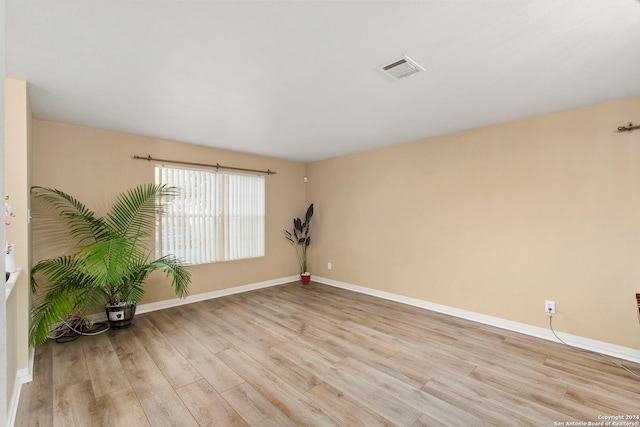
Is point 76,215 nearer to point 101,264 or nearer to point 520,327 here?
point 101,264

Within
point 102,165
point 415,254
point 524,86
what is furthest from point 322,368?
point 102,165

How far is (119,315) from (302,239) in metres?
3.11

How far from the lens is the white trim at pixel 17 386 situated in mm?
1737

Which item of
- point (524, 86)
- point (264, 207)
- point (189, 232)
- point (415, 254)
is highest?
point (524, 86)

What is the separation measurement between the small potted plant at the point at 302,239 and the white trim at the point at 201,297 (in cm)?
36

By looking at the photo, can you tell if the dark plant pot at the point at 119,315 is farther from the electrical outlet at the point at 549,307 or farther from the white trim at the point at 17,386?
the electrical outlet at the point at 549,307

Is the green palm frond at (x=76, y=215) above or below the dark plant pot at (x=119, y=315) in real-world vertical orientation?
above

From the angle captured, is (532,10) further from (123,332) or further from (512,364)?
(123,332)

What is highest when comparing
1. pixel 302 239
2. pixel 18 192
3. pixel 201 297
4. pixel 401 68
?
pixel 401 68

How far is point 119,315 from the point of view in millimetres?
3109

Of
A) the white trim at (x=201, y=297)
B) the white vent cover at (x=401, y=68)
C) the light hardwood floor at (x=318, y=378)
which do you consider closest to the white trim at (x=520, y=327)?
the light hardwood floor at (x=318, y=378)

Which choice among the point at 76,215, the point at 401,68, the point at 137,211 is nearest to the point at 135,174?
the point at 137,211

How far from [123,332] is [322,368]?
2.36 m

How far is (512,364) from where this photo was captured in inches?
94.9
